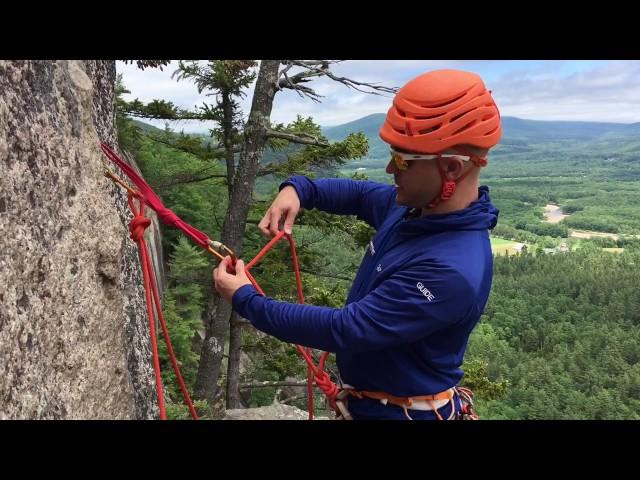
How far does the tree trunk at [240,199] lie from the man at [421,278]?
6.92m

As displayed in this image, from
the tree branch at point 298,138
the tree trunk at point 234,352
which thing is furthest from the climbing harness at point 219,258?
the tree trunk at point 234,352

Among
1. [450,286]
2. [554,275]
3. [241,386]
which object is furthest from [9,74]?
[554,275]

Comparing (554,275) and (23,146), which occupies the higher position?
(23,146)

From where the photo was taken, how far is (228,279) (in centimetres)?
197

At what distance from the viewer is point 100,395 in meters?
2.25

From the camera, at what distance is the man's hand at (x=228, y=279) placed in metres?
1.96

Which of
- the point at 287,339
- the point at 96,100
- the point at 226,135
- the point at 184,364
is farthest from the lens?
the point at 184,364

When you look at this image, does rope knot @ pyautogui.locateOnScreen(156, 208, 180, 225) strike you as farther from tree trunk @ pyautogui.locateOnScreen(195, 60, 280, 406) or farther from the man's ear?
tree trunk @ pyautogui.locateOnScreen(195, 60, 280, 406)

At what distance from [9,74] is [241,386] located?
973 centimetres

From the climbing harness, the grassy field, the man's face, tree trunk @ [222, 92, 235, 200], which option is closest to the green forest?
tree trunk @ [222, 92, 235, 200]

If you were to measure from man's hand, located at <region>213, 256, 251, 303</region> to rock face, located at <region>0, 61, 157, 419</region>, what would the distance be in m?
0.64
